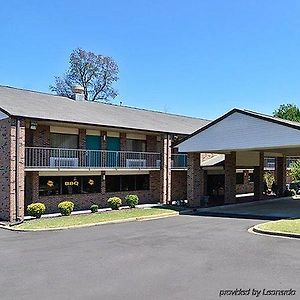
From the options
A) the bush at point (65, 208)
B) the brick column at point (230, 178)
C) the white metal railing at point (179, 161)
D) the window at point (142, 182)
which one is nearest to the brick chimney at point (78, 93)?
the window at point (142, 182)

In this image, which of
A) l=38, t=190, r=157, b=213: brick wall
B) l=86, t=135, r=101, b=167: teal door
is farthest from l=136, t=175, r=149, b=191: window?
l=86, t=135, r=101, b=167: teal door

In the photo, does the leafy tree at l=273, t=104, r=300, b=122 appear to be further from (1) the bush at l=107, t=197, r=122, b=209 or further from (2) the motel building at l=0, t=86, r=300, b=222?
(1) the bush at l=107, t=197, r=122, b=209

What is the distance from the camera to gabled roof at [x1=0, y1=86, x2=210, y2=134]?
70.0 feet

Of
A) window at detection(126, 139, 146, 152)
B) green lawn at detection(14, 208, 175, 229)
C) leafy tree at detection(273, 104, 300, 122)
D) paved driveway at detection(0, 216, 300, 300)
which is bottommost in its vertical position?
green lawn at detection(14, 208, 175, 229)

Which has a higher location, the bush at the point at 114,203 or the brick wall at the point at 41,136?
the brick wall at the point at 41,136

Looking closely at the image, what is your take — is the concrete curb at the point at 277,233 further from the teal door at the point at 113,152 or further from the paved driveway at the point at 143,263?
the teal door at the point at 113,152

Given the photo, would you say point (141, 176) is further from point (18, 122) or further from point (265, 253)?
point (265, 253)

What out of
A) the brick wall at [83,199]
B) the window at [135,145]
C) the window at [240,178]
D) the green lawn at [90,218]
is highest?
the window at [135,145]

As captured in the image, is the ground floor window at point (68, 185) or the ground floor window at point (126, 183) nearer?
the ground floor window at point (68, 185)

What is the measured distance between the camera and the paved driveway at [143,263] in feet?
26.1

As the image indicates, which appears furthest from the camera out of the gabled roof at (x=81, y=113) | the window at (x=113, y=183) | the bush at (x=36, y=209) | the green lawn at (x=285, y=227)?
the window at (x=113, y=183)

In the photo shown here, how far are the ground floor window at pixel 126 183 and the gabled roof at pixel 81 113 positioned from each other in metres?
3.40

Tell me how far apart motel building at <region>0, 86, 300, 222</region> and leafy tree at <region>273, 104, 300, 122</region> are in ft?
131

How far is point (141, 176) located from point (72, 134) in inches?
238
